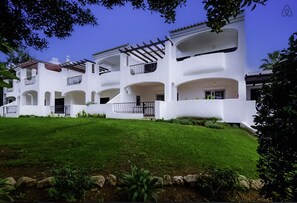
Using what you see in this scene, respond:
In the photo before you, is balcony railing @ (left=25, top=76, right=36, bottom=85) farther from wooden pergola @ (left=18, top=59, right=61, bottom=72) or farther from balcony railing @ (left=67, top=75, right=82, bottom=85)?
balcony railing @ (left=67, top=75, right=82, bottom=85)

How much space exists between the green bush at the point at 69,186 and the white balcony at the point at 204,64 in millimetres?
14226

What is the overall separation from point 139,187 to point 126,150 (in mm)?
2816

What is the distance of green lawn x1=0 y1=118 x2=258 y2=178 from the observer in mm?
6199

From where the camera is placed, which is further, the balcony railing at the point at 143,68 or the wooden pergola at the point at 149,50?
the balcony railing at the point at 143,68

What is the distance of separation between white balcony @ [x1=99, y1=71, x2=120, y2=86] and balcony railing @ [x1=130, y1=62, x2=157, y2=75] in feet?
6.95

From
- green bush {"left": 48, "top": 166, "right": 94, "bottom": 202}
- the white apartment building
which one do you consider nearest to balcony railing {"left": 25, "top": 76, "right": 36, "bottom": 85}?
the white apartment building

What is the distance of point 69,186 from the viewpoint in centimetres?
437

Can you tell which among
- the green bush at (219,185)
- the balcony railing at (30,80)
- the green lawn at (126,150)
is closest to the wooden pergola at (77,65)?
the balcony railing at (30,80)

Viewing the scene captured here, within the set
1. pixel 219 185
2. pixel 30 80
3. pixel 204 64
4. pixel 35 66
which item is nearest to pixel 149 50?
pixel 204 64

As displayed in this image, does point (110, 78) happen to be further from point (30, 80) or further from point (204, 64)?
point (30, 80)

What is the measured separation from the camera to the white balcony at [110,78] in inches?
911

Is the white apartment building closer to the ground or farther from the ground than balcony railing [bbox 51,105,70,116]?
Answer: farther from the ground

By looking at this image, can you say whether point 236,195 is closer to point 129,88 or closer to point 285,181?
point 285,181

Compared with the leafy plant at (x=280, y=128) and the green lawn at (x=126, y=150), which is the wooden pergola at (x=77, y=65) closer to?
the green lawn at (x=126, y=150)
